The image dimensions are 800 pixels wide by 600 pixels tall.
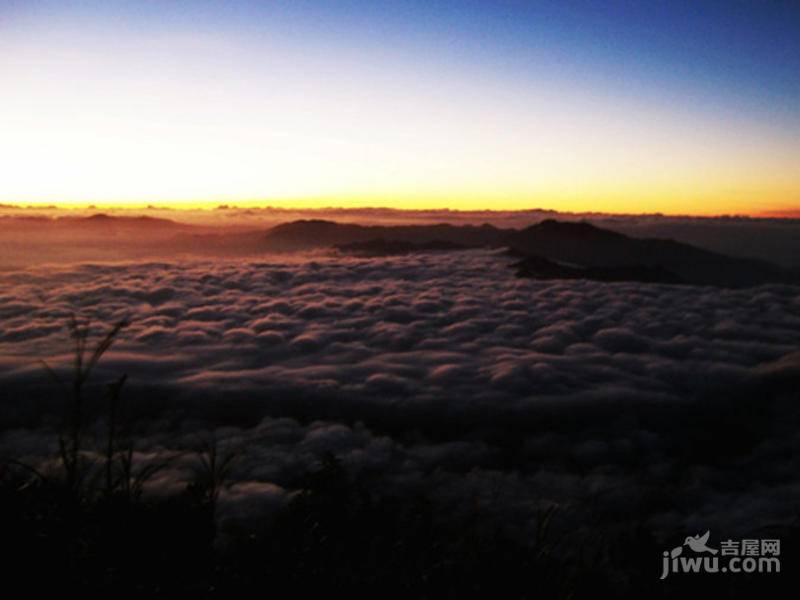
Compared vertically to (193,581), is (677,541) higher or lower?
lower

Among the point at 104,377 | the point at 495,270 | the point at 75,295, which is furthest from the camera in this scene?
the point at 495,270

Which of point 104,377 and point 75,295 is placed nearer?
point 104,377

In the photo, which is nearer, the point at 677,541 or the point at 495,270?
the point at 677,541

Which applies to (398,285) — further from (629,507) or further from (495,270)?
(629,507)

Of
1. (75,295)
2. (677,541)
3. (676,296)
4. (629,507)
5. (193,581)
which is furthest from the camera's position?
(676,296)

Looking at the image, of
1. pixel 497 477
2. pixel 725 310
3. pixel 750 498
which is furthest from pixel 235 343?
pixel 725 310

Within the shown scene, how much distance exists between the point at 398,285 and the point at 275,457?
961 inches

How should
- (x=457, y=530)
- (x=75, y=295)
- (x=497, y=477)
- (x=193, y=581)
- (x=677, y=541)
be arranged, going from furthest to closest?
(x=75, y=295) → (x=497, y=477) → (x=457, y=530) → (x=677, y=541) → (x=193, y=581)

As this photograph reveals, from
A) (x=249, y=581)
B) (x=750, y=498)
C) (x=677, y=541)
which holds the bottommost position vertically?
(x=750, y=498)

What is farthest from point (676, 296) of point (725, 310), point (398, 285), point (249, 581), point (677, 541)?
point (249, 581)

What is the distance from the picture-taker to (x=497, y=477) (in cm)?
919

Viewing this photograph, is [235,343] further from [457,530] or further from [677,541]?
[677,541]

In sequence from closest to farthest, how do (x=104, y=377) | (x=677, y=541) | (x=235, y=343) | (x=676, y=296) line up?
(x=677, y=541) → (x=104, y=377) → (x=235, y=343) → (x=676, y=296)

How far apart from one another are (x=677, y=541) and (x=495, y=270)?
39.7 metres
